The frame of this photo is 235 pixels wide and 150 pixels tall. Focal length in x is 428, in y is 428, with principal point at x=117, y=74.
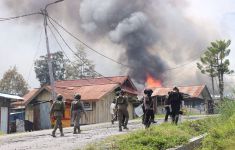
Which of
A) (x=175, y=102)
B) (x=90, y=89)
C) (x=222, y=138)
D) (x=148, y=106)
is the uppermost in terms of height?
(x=90, y=89)

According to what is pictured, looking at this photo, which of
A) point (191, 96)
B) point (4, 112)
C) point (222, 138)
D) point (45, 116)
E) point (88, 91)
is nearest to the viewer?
point (222, 138)

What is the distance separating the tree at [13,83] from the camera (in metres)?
63.9

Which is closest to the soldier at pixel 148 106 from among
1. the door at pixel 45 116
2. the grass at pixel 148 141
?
the grass at pixel 148 141

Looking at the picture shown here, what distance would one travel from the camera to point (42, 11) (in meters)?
29.3

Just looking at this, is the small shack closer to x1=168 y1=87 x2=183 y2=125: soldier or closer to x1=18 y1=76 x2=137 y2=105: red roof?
x1=18 y1=76 x2=137 y2=105: red roof

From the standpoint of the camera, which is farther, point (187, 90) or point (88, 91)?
point (187, 90)

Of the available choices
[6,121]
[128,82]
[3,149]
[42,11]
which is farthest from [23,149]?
[128,82]

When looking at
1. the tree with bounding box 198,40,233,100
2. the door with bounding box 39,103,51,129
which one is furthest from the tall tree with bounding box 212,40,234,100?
the door with bounding box 39,103,51,129

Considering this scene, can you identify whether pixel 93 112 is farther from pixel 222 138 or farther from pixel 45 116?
pixel 222 138

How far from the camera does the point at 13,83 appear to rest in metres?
64.3

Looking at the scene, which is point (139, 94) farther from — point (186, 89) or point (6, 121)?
point (6, 121)

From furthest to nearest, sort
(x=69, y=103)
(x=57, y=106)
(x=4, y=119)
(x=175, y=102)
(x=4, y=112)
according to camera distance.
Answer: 1. (x=69, y=103)
2. (x=4, y=112)
3. (x=4, y=119)
4. (x=175, y=102)
5. (x=57, y=106)

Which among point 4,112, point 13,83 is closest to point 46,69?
point 13,83

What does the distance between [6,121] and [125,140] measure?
23.4 m
